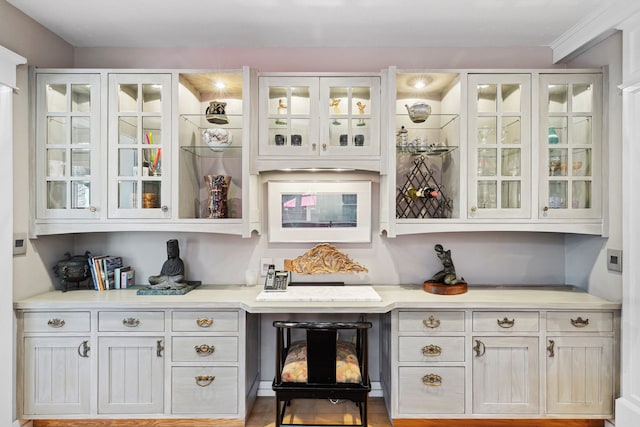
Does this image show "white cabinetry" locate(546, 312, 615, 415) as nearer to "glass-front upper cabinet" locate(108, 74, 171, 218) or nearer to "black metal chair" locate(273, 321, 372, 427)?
"black metal chair" locate(273, 321, 372, 427)

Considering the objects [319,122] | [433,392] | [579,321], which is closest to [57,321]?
[319,122]

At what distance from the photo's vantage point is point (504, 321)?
2330mm

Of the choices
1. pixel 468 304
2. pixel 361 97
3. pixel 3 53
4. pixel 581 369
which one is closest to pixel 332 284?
pixel 468 304

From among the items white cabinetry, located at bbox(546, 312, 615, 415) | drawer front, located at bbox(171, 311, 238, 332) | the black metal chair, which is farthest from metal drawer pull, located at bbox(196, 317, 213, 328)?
white cabinetry, located at bbox(546, 312, 615, 415)

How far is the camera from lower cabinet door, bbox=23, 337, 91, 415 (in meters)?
2.31

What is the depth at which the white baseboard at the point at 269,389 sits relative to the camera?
2.84 metres

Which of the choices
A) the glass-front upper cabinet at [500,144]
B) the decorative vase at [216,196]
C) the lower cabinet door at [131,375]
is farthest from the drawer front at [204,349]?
the glass-front upper cabinet at [500,144]

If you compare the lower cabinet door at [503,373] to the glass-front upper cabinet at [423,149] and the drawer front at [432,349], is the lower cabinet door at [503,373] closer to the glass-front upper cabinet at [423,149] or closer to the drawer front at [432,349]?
the drawer front at [432,349]

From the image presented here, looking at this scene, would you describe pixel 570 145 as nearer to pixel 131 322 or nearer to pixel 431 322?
pixel 431 322

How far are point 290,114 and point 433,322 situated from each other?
163 centimetres

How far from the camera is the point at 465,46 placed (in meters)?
2.84

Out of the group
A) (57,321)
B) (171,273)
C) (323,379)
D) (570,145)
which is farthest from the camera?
(171,273)

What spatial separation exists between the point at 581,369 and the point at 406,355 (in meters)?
1.08

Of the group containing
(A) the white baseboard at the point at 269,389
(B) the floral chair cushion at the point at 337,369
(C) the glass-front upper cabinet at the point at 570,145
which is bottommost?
(A) the white baseboard at the point at 269,389
